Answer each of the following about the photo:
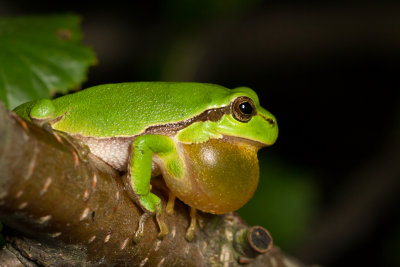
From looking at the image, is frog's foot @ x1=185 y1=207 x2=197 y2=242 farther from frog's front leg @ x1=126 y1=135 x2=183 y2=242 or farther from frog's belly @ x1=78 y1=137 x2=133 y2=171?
frog's belly @ x1=78 y1=137 x2=133 y2=171

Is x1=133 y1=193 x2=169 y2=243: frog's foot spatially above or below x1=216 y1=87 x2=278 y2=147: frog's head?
below

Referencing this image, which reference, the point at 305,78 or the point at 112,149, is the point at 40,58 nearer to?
the point at 112,149

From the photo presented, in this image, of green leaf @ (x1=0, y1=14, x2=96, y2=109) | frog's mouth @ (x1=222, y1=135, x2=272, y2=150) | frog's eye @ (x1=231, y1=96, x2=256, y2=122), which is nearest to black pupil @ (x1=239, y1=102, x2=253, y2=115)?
frog's eye @ (x1=231, y1=96, x2=256, y2=122)

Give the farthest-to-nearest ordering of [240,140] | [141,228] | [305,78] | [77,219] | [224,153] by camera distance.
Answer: [305,78]
[240,140]
[224,153]
[141,228]
[77,219]

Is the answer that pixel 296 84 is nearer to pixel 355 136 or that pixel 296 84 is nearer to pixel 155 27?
pixel 355 136

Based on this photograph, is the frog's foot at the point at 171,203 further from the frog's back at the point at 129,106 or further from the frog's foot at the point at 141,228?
the frog's back at the point at 129,106

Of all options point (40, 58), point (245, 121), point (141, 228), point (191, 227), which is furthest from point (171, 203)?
point (40, 58)

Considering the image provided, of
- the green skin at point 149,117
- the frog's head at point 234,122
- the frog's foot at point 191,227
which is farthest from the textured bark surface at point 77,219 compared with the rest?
the frog's head at point 234,122

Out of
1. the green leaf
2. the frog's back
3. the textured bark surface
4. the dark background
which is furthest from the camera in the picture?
the dark background
